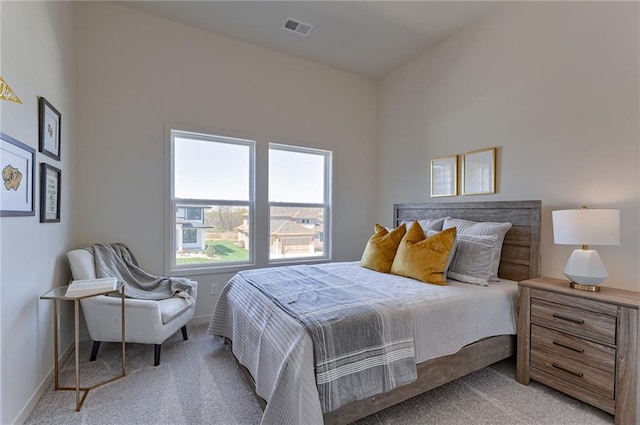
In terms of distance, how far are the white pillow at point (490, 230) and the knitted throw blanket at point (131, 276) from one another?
2.68 meters

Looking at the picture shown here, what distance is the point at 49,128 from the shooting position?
2.15 metres

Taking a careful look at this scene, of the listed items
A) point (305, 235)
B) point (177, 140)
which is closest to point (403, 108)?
point (305, 235)

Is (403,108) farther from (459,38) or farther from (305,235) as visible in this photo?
(305,235)

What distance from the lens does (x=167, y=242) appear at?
10.4 feet

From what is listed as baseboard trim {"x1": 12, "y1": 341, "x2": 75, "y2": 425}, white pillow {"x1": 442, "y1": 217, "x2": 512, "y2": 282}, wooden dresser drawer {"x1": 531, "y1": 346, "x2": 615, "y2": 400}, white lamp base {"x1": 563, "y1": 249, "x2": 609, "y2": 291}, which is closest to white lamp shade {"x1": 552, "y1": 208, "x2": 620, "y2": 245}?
white lamp base {"x1": 563, "y1": 249, "x2": 609, "y2": 291}

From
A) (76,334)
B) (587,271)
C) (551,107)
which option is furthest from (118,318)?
(551,107)

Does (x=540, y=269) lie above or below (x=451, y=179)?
below

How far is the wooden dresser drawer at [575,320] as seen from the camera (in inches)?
69.1

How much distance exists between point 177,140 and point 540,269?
382 centimetres

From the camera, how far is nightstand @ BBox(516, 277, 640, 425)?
168 centimetres

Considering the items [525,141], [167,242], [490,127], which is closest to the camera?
[525,141]

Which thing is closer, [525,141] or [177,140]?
[525,141]

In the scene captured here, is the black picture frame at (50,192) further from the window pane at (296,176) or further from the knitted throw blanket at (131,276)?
the window pane at (296,176)

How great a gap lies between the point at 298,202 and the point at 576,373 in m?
3.12
